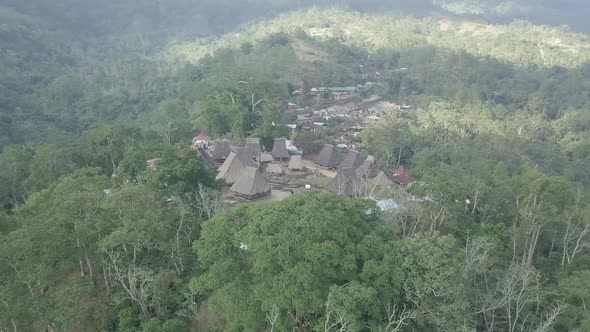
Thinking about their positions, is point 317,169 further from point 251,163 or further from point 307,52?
point 307,52

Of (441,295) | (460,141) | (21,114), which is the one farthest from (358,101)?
(441,295)

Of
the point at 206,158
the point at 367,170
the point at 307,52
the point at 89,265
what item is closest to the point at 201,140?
the point at 206,158

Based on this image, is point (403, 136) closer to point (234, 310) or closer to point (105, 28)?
point (234, 310)

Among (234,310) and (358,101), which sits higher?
(234,310)

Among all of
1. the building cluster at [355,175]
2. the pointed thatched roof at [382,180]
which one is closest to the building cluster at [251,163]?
the building cluster at [355,175]

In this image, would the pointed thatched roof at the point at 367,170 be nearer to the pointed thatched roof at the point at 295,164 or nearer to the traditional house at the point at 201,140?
the pointed thatched roof at the point at 295,164

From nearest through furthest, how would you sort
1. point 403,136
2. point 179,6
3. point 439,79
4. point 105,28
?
point 403,136 < point 439,79 < point 105,28 < point 179,6

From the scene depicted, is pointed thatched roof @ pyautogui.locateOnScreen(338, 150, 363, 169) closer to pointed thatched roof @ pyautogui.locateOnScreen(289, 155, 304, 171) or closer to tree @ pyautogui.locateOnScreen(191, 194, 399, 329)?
pointed thatched roof @ pyautogui.locateOnScreen(289, 155, 304, 171)

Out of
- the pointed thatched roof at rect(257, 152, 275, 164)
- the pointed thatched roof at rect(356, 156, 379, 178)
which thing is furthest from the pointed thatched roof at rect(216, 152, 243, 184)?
the pointed thatched roof at rect(356, 156, 379, 178)
